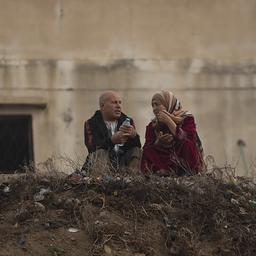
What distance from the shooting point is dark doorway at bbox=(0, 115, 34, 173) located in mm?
16000

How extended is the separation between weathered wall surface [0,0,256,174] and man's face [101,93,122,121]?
4.27m

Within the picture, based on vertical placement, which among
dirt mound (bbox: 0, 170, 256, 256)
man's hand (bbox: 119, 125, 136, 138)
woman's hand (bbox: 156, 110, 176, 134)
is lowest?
dirt mound (bbox: 0, 170, 256, 256)

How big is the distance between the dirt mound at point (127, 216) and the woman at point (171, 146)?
35 cm

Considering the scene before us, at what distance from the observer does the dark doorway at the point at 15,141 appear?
16.0 metres

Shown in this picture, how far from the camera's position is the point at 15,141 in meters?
16.1

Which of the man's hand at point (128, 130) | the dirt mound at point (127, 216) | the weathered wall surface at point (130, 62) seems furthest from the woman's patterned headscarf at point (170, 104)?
the weathered wall surface at point (130, 62)

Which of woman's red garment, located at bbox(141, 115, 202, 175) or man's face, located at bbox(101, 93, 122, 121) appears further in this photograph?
man's face, located at bbox(101, 93, 122, 121)

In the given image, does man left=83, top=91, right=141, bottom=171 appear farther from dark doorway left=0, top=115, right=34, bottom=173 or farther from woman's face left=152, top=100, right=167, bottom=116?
dark doorway left=0, top=115, right=34, bottom=173

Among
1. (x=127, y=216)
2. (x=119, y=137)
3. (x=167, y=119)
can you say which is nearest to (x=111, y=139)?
(x=119, y=137)

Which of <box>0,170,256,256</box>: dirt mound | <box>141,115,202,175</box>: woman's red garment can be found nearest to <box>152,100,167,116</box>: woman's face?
<box>141,115,202,175</box>: woman's red garment

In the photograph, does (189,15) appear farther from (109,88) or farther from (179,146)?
(179,146)

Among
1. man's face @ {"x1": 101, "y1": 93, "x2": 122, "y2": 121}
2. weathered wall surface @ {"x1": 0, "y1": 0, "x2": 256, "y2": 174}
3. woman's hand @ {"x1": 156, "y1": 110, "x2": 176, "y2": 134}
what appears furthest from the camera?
weathered wall surface @ {"x1": 0, "y1": 0, "x2": 256, "y2": 174}

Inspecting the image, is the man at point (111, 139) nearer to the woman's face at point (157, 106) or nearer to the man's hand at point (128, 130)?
the man's hand at point (128, 130)

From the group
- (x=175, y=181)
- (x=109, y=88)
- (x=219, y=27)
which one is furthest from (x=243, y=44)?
(x=175, y=181)
